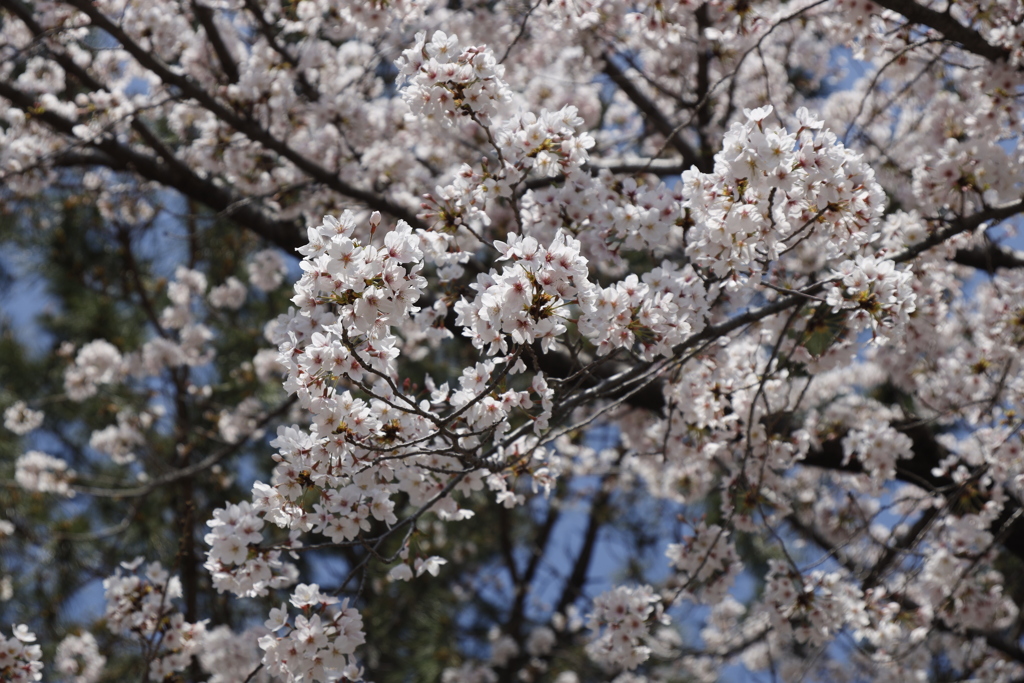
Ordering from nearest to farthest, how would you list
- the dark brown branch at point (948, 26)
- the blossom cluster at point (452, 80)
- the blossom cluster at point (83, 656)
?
the blossom cluster at point (452, 80) < the dark brown branch at point (948, 26) < the blossom cluster at point (83, 656)

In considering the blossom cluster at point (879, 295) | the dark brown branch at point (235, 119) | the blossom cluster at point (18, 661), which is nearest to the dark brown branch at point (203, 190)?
the dark brown branch at point (235, 119)

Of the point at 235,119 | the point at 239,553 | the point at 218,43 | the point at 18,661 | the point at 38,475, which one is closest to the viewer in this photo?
the point at 239,553

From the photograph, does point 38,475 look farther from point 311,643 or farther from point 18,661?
point 311,643

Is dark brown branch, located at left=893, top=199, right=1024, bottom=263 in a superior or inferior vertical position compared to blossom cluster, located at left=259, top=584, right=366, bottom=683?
superior

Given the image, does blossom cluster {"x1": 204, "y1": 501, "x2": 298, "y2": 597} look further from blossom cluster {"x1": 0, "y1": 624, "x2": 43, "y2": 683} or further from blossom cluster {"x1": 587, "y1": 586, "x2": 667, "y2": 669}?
blossom cluster {"x1": 587, "y1": 586, "x2": 667, "y2": 669}

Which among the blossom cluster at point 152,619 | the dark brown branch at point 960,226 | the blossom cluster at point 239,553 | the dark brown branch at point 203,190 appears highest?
the dark brown branch at point 203,190

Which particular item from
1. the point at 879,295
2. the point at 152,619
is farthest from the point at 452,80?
the point at 152,619

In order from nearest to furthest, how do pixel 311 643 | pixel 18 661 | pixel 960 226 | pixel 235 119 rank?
pixel 311 643
pixel 18 661
pixel 960 226
pixel 235 119

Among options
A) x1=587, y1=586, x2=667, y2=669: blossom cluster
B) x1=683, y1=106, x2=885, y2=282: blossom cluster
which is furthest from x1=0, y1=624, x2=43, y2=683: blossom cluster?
x1=683, y1=106, x2=885, y2=282: blossom cluster

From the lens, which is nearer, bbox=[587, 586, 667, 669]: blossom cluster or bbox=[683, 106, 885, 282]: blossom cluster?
bbox=[683, 106, 885, 282]: blossom cluster

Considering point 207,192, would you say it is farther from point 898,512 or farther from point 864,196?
point 898,512

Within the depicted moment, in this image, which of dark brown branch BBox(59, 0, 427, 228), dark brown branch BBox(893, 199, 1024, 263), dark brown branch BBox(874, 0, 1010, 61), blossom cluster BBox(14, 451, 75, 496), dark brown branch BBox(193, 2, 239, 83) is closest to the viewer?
dark brown branch BBox(874, 0, 1010, 61)

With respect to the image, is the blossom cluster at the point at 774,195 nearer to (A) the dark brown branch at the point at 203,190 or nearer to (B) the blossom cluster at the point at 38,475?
(A) the dark brown branch at the point at 203,190

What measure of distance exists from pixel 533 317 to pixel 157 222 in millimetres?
4715
